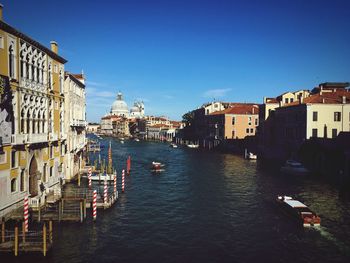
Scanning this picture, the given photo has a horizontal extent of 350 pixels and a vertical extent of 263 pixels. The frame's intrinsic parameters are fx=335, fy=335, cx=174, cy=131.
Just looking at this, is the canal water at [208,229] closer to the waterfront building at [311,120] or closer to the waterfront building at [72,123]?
the waterfront building at [72,123]

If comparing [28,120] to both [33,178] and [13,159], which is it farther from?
[33,178]

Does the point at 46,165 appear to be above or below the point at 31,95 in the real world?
below

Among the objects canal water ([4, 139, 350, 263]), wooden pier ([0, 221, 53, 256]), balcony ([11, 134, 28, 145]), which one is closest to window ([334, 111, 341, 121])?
canal water ([4, 139, 350, 263])

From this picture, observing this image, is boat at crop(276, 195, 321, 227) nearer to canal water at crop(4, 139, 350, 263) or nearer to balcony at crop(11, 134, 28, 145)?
canal water at crop(4, 139, 350, 263)

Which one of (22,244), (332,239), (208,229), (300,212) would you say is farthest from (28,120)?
(332,239)

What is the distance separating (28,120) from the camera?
22359 mm

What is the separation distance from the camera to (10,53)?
19703mm

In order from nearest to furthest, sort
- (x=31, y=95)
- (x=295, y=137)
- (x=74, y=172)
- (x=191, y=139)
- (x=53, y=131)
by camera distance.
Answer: (x=31, y=95), (x=53, y=131), (x=74, y=172), (x=295, y=137), (x=191, y=139)

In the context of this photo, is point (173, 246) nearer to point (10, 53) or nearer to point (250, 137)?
point (10, 53)

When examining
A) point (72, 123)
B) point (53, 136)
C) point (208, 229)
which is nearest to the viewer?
point (208, 229)

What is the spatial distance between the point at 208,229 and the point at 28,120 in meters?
13.8

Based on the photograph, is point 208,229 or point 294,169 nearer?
point 208,229

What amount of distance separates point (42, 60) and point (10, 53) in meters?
5.06

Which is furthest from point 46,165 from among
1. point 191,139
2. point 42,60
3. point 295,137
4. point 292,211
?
point 191,139
